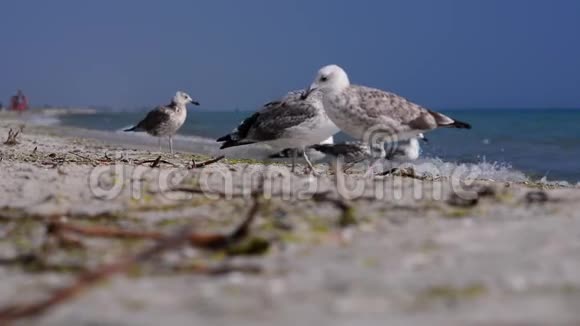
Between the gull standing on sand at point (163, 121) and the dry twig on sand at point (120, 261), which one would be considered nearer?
the dry twig on sand at point (120, 261)

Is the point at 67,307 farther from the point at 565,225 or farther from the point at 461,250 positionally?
the point at 565,225

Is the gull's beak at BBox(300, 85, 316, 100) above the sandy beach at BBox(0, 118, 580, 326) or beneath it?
above

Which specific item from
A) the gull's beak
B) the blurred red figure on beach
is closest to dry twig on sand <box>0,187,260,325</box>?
the gull's beak

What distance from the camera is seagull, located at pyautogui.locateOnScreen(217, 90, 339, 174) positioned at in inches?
263

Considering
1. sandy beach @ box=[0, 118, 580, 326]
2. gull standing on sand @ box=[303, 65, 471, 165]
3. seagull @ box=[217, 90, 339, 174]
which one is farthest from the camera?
seagull @ box=[217, 90, 339, 174]

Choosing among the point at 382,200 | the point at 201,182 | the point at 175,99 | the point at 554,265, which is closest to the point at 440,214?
the point at 382,200

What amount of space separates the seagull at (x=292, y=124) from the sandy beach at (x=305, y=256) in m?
2.85

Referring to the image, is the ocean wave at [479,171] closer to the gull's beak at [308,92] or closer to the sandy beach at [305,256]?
the gull's beak at [308,92]

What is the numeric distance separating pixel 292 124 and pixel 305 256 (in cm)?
441

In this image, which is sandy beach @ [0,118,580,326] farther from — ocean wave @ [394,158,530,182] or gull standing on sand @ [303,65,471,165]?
ocean wave @ [394,158,530,182]

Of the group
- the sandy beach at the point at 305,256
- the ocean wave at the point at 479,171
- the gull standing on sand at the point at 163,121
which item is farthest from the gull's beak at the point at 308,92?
the gull standing on sand at the point at 163,121

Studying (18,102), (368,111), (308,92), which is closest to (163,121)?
(308,92)

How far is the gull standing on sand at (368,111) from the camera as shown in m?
5.84

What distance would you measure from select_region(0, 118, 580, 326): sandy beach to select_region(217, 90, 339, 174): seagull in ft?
9.37
